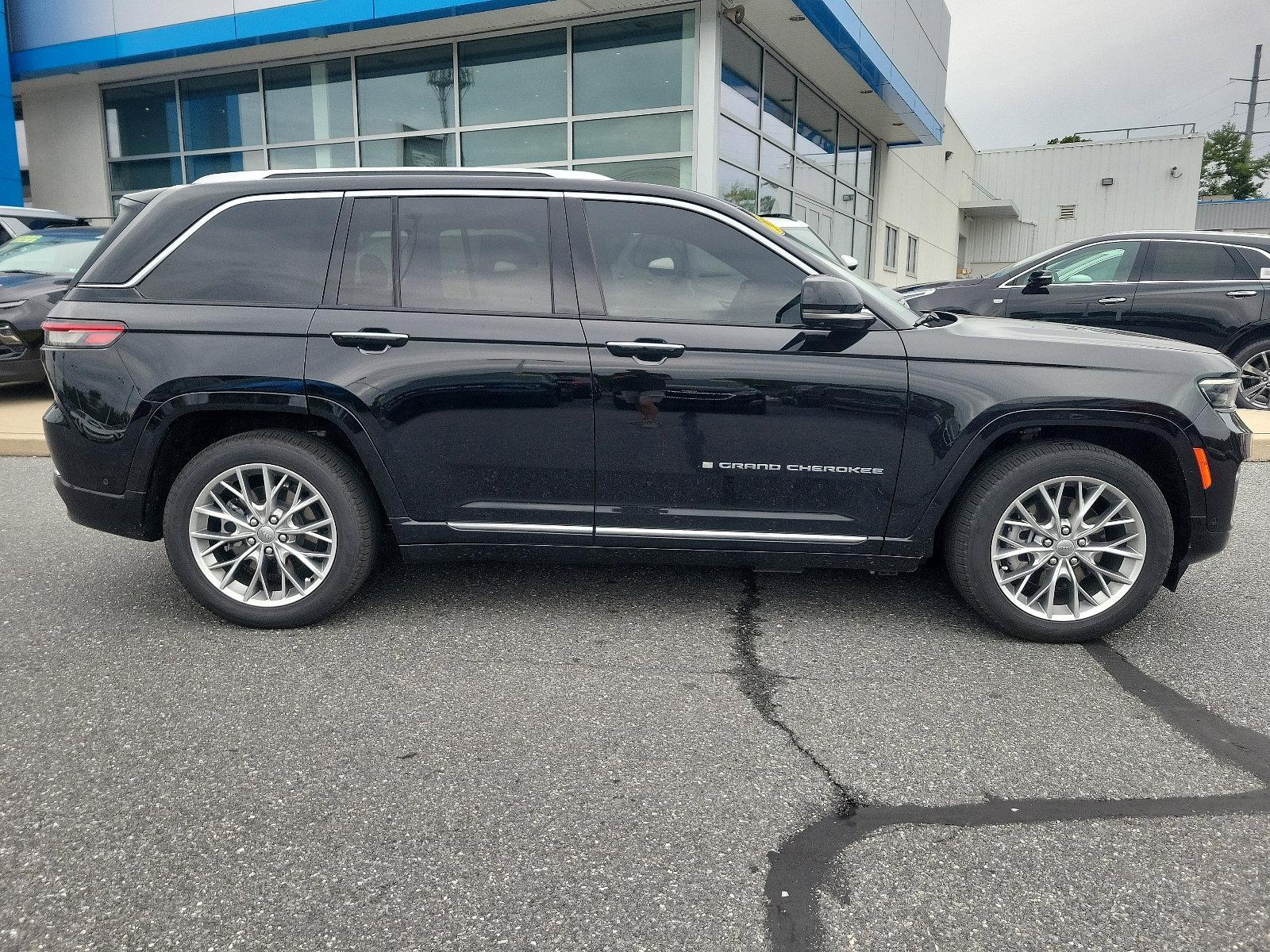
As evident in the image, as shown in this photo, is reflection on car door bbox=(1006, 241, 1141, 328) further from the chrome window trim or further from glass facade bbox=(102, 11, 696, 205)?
the chrome window trim

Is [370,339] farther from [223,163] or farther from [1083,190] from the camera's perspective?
[1083,190]

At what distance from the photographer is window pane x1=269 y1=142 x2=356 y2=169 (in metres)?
14.8

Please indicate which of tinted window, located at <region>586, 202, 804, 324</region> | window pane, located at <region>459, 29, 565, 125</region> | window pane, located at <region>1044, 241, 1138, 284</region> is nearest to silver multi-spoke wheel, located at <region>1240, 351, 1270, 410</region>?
window pane, located at <region>1044, 241, 1138, 284</region>

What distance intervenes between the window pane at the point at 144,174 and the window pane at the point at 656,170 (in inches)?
340

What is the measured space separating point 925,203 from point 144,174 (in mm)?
21327

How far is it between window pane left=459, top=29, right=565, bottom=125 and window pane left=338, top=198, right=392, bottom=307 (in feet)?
34.2

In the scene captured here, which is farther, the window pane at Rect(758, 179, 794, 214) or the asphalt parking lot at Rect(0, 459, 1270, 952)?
the window pane at Rect(758, 179, 794, 214)

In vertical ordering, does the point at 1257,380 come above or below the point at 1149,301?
below

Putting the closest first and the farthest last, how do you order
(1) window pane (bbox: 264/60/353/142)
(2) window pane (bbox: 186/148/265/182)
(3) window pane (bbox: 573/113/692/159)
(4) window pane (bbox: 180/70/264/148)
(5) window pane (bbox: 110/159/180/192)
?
(3) window pane (bbox: 573/113/692/159) < (1) window pane (bbox: 264/60/353/142) < (4) window pane (bbox: 180/70/264/148) < (2) window pane (bbox: 186/148/265/182) < (5) window pane (bbox: 110/159/180/192)

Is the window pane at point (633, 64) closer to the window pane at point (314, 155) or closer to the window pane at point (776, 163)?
the window pane at point (776, 163)

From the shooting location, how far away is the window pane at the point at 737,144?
12672 mm

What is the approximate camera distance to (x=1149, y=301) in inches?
321

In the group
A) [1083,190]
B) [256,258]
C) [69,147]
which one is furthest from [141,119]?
[1083,190]

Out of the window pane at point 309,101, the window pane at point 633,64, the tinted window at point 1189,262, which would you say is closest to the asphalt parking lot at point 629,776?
the tinted window at point 1189,262
